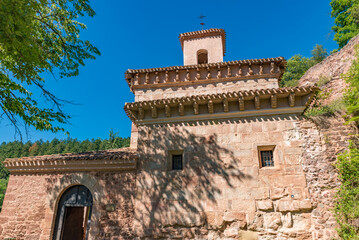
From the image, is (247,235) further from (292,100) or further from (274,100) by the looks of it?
(292,100)

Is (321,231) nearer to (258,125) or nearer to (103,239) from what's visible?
(258,125)

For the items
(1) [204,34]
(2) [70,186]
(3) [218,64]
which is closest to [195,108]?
(3) [218,64]

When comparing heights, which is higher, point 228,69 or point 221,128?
point 228,69

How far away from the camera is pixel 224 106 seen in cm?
726

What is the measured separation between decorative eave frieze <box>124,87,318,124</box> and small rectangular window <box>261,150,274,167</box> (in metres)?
1.26

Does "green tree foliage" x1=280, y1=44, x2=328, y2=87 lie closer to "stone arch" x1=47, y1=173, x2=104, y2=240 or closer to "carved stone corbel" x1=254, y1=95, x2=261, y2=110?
"carved stone corbel" x1=254, y1=95, x2=261, y2=110

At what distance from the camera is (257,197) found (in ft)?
21.0

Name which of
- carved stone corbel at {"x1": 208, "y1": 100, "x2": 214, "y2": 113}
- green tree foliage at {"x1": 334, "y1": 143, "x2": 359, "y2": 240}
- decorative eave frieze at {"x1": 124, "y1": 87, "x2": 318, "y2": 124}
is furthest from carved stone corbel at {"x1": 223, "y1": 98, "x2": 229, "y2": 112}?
green tree foliage at {"x1": 334, "y1": 143, "x2": 359, "y2": 240}

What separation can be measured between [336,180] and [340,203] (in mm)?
603

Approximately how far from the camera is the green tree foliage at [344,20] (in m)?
18.2

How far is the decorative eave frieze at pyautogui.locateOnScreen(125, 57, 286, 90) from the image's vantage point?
9445 mm

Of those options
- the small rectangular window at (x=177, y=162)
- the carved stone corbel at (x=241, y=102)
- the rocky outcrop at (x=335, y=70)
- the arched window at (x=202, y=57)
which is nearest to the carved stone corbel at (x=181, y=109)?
the small rectangular window at (x=177, y=162)

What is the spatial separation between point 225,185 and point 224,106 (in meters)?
2.49

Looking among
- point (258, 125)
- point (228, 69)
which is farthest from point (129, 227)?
point (228, 69)
